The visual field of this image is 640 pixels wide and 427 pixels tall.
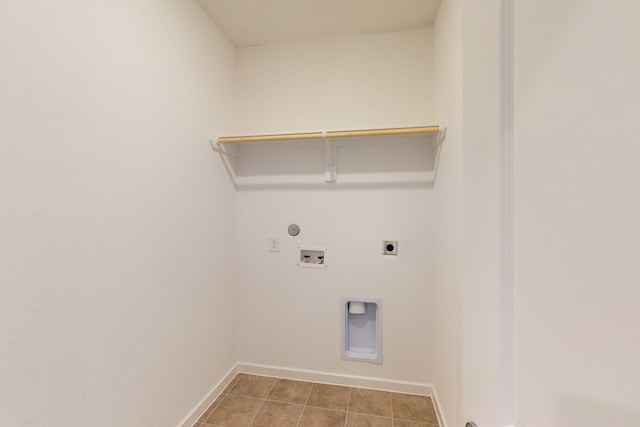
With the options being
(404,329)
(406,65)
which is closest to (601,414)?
(404,329)

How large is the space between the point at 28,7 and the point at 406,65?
187 cm

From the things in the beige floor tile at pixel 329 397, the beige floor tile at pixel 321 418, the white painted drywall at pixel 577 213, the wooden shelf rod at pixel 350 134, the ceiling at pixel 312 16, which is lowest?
the beige floor tile at pixel 321 418

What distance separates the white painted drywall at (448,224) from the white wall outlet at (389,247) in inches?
10.0

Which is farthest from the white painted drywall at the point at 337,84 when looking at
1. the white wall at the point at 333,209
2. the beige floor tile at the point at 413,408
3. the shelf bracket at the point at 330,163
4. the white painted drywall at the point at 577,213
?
the beige floor tile at the point at 413,408

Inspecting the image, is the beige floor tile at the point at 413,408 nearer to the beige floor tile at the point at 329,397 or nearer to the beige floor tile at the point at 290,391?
the beige floor tile at the point at 329,397

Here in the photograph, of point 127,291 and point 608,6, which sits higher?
point 608,6

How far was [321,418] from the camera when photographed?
5.29ft

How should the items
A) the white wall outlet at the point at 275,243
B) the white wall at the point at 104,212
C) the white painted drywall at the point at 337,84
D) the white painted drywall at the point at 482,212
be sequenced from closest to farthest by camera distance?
1. the white painted drywall at the point at 482,212
2. the white wall at the point at 104,212
3. the white painted drywall at the point at 337,84
4. the white wall outlet at the point at 275,243

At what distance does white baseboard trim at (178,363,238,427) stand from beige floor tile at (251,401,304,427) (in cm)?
34

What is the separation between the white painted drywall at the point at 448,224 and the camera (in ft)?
3.96

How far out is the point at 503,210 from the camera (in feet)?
1.32

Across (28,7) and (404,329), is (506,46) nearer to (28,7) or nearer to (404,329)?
(28,7)

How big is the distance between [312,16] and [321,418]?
101 inches

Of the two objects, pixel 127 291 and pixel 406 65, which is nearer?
pixel 127 291
